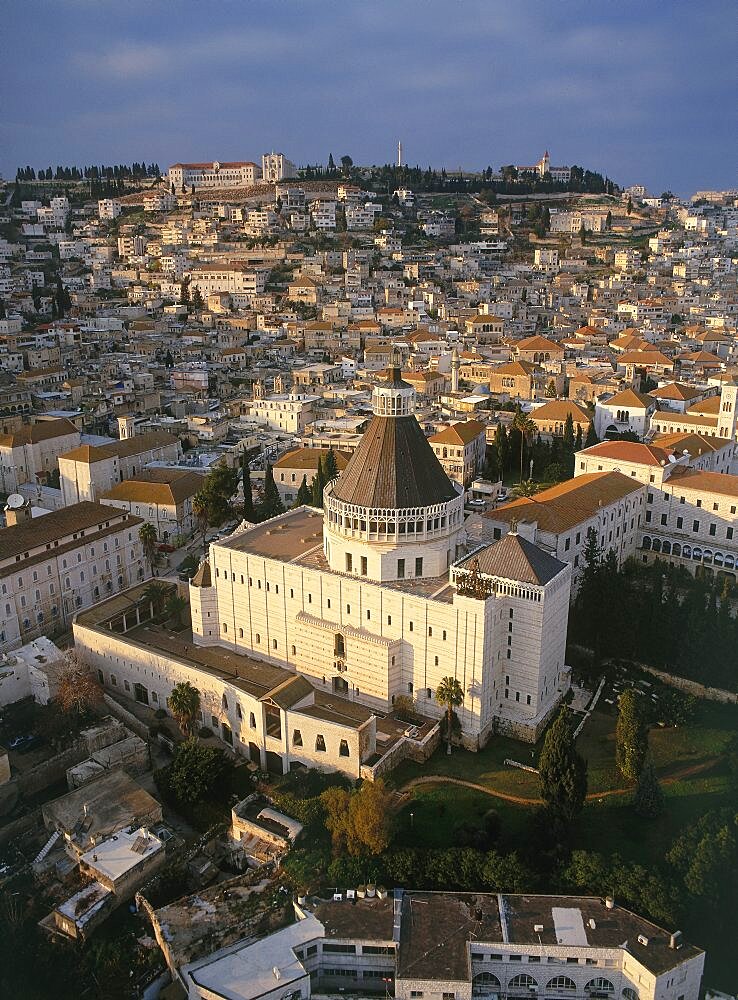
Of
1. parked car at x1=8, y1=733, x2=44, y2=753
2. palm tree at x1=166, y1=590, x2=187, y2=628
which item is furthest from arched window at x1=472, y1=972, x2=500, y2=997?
palm tree at x1=166, y1=590, x2=187, y2=628

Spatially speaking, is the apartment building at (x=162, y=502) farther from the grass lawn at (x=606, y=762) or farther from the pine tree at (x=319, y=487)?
the grass lawn at (x=606, y=762)

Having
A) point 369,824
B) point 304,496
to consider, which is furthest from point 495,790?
point 304,496

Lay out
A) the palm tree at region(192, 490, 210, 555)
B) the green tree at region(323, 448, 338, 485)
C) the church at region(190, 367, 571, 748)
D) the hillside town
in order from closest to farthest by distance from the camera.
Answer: the hillside town, the church at region(190, 367, 571, 748), the palm tree at region(192, 490, 210, 555), the green tree at region(323, 448, 338, 485)

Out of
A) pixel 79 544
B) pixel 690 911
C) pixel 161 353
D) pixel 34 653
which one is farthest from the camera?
pixel 161 353

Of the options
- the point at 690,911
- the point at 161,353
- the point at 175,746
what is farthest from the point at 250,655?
the point at 161,353

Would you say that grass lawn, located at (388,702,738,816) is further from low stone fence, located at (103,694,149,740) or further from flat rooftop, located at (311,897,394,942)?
low stone fence, located at (103,694,149,740)

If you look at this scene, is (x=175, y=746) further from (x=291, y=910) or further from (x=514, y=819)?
(x=514, y=819)
